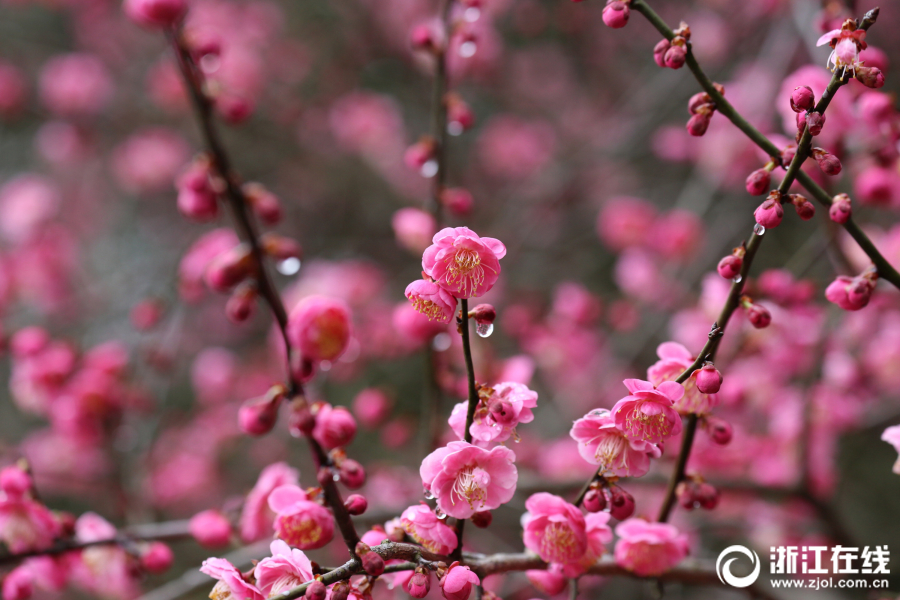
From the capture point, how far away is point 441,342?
4.11 feet

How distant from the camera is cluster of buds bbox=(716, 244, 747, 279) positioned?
2.36ft

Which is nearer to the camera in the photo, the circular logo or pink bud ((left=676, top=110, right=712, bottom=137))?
pink bud ((left=676, top=110, right=712, bottom=137))

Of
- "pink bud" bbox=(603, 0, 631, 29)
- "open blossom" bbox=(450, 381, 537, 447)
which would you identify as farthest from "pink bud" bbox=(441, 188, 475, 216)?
"open blossom" bbox=(450, 381, 537, 447)

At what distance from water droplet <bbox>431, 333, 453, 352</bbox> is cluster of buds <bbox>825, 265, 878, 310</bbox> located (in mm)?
670

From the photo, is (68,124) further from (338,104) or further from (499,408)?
(499,408)

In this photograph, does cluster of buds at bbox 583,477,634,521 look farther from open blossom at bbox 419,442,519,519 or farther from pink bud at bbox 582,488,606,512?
open blossom at bbox 419,442,519,519

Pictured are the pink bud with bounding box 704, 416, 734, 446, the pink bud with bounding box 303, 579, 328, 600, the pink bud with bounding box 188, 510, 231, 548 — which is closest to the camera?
the pink bud with bounding box 303, 579, 328, 600

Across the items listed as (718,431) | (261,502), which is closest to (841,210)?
(718,431)

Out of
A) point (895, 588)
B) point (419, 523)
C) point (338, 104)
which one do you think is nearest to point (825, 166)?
point (419, 523)

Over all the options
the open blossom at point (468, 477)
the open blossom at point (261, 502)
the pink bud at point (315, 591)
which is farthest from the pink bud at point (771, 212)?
the open blossom at point (261, 502)

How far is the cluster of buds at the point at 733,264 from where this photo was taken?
2.36 ft

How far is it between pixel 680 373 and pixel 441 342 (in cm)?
58

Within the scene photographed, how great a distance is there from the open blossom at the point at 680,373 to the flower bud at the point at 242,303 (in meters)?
0.51

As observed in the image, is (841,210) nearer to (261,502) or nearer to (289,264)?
(289,264)
